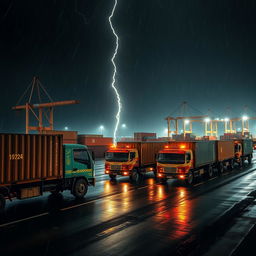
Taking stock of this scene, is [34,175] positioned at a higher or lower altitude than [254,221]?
higher

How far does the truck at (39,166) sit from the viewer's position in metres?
11.0

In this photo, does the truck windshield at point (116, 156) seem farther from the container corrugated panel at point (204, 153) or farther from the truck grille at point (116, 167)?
the container corrugated panel at point (204, 153)

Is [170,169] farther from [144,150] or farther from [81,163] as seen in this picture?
[81,163]

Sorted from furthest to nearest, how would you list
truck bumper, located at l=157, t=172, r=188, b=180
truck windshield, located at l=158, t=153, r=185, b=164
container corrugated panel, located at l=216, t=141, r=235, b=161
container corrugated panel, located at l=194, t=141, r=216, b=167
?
container corrugated panel, located at l=216, t=141, r=235, b=161, container corrugated panel, located at l=194, t=141, r=216, b=167, truck windshield, located at l=158, t=153, r=185, b=164, truck bumper, located at l=157, t=172, r=188, b=180

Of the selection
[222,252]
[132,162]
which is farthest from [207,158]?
[222,252]

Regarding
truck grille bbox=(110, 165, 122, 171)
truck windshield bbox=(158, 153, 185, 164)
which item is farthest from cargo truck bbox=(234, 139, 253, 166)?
truck grille bbox=(110, 165, 122, 171)

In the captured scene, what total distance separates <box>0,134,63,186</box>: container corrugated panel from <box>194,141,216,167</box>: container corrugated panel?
33.3 ft

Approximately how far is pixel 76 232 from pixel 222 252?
14.3ft

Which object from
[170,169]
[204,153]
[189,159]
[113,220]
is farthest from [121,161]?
[113,220]

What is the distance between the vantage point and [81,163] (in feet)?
47.0

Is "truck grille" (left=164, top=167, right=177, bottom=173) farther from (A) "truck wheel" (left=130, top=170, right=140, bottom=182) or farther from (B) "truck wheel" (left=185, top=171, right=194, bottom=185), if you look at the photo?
(A) "truck wheel" (left=130, top=170, right=140, bottom=182)

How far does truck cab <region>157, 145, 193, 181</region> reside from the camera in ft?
57.8

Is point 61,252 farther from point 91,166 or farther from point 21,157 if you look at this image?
point 91,166

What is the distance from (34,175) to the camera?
39.1ft
